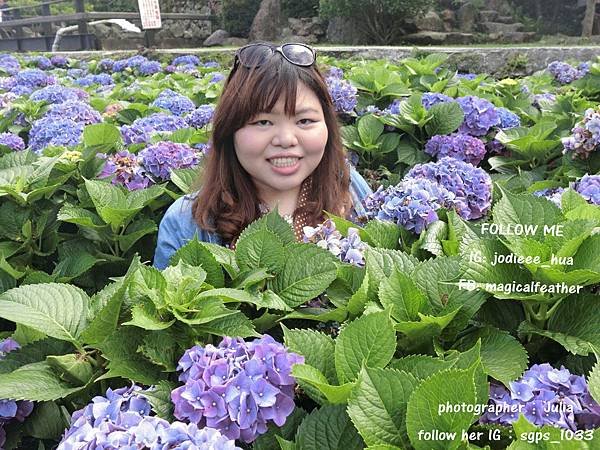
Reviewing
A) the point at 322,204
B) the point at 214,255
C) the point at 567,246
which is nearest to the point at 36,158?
the point at 322,204

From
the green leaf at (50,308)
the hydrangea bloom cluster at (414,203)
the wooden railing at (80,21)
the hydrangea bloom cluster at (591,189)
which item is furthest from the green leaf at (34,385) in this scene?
the wooden railing at (80,21)

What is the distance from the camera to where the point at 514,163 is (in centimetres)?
260

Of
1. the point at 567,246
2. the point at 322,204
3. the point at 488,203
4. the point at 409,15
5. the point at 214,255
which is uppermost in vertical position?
the point at 567,246

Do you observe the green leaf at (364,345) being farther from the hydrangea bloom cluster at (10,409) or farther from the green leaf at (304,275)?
the hydrangea bloom cluster at (10,409)

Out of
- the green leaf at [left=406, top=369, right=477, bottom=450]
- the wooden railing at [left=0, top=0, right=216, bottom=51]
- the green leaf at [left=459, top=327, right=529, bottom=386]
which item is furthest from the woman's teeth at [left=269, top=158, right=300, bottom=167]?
the wooden railing at [left=0, top=0, right=216, bottom=51]

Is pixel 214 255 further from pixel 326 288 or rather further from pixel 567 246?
pixel 567 246

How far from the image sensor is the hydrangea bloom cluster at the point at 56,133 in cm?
300

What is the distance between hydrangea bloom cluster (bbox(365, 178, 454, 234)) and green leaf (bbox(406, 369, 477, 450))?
729 mm

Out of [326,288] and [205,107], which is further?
[205,107]

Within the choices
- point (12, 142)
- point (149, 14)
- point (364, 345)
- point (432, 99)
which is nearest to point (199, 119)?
point (12, 142)

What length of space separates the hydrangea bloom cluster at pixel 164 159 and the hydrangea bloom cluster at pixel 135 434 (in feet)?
5.36

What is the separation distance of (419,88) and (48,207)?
7.25ft

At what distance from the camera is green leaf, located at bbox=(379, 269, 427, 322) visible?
112 centimetres

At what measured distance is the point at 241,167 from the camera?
2266 millimetres
